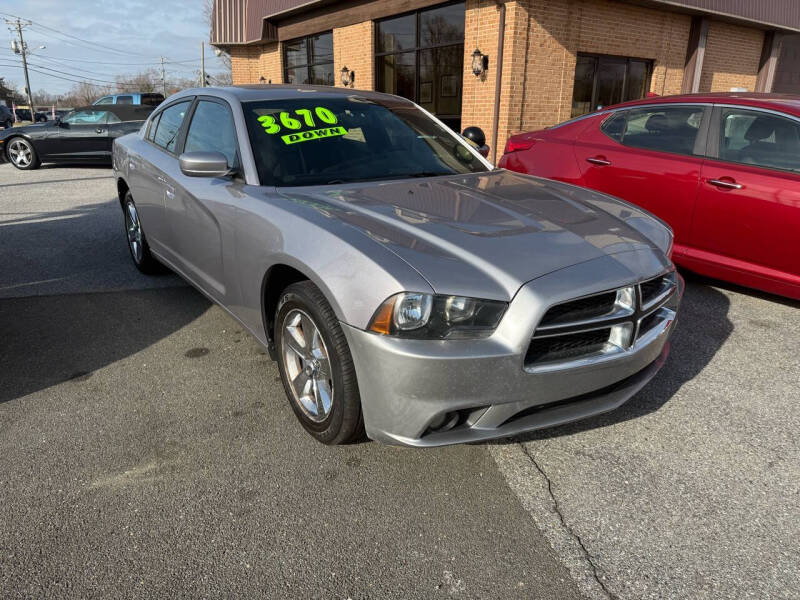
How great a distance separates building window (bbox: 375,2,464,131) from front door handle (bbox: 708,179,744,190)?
842 cm

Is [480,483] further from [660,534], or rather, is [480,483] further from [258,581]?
[258,581]

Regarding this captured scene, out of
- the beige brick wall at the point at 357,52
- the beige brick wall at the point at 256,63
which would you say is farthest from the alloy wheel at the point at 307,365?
the beige brick wall at the point at 256,63

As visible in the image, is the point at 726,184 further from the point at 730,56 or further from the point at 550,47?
the point at 730,56

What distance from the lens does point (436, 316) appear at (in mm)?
2133

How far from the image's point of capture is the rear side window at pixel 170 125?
166 inches

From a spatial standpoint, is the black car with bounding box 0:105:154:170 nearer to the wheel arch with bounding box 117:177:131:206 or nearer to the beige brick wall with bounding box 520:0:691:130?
the beige brick wall with bounding box 520:0:691:130

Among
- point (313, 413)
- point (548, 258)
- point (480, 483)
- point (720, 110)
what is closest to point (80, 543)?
point (313, 413)

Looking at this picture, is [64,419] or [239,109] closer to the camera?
[64,419]

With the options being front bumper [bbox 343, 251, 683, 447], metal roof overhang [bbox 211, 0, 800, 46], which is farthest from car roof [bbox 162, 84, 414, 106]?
metal roof overhang [bbox 211, 0, 800, 46]

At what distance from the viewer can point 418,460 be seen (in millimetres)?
2615

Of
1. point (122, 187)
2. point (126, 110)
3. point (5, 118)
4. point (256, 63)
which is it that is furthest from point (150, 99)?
point (5, 118)

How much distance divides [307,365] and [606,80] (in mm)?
11602

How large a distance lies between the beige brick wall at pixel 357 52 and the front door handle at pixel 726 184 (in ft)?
35.7

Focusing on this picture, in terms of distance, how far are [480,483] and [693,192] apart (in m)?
3.15
